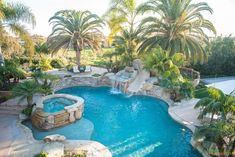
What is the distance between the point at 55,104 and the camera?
16188 millimetres

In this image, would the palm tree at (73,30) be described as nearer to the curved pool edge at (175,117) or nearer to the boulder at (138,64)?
the boulder at (138,64)

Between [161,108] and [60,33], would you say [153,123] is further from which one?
[60,33]

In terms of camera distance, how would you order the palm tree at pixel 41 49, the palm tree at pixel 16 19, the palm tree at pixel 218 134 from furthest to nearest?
the palm tree at pixel 41 49 < the palm tree at pixel 16 19 < the palm tree at pixel 218 134

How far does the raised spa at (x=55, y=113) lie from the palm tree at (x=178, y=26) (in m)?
9.95

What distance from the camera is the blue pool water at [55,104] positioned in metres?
15.4

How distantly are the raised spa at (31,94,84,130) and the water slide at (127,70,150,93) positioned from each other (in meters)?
6.14

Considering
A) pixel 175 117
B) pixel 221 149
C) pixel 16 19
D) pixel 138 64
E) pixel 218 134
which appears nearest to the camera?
pixel 218 134

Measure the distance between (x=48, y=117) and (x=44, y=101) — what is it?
2654mm

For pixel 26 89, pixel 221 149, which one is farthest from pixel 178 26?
pixel 221 149

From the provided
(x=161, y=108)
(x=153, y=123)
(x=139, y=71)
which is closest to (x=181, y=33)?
(x=139, y=71)

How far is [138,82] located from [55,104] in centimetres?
840

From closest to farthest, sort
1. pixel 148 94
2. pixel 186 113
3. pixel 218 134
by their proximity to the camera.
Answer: pixel 218 134, pixel 186 113, pixel 148 94

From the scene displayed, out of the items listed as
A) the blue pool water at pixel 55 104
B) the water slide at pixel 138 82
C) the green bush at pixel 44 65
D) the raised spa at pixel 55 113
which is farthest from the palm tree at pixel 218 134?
the green bush at pixel 44 65

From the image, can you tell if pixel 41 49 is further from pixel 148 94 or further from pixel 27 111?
pixel 27 111
